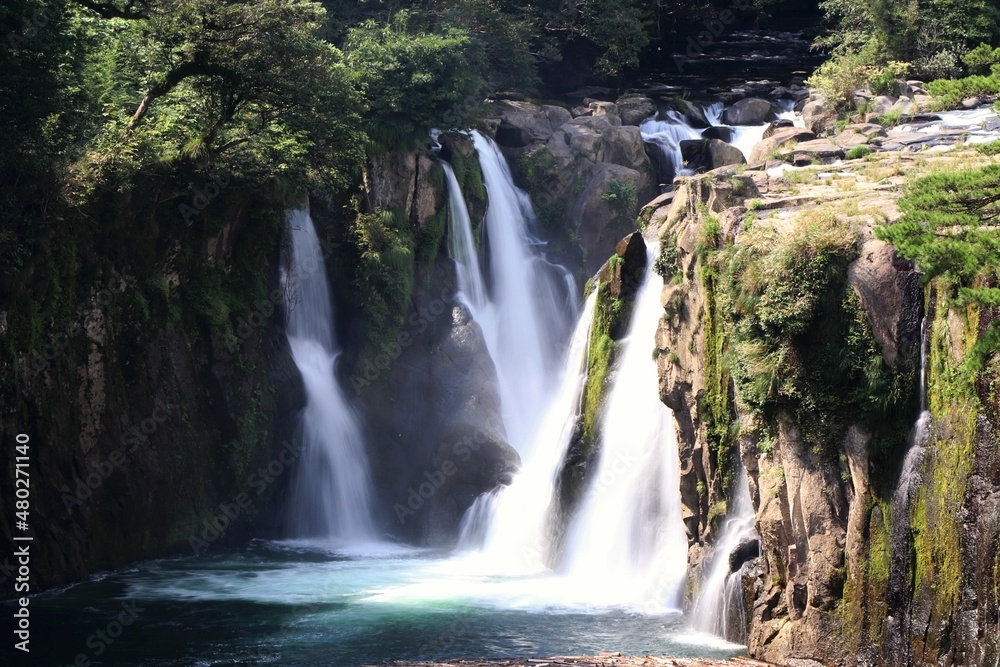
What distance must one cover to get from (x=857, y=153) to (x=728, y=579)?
9.42m

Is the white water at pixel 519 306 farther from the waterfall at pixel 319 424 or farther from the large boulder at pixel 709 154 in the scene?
the large boulder at pixel 709 154

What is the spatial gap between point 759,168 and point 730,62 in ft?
88.4

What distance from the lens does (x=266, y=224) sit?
2489cm

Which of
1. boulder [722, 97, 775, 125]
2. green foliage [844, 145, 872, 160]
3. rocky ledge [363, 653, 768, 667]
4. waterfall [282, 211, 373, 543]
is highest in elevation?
boulder [722, 97, 775, 125]

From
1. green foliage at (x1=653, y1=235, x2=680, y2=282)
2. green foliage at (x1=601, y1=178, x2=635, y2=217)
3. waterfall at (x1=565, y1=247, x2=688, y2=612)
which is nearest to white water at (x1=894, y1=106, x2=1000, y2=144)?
green foliage at (x1=653, y1=235, x2=680, y2=282)

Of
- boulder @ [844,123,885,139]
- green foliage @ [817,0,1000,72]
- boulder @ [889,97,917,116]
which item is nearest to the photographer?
boulder @ [844,123,885,139]

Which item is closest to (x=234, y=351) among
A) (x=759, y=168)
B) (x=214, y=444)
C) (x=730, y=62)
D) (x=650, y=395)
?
(x=214, y=444)

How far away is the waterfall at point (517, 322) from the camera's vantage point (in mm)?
24688

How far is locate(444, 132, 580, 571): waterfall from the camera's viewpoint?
81.0 ft

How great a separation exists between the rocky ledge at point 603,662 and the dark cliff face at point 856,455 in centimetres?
65

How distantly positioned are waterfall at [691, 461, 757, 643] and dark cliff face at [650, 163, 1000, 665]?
52 centimetres

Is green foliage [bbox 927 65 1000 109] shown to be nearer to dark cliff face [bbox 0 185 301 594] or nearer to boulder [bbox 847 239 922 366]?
boulder [bbox 847 239 922 366]

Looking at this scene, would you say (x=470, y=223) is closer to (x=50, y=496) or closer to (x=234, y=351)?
(x=234, y=351)

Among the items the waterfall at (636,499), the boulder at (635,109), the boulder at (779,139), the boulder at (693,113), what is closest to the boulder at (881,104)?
the boulder at (779,139)
